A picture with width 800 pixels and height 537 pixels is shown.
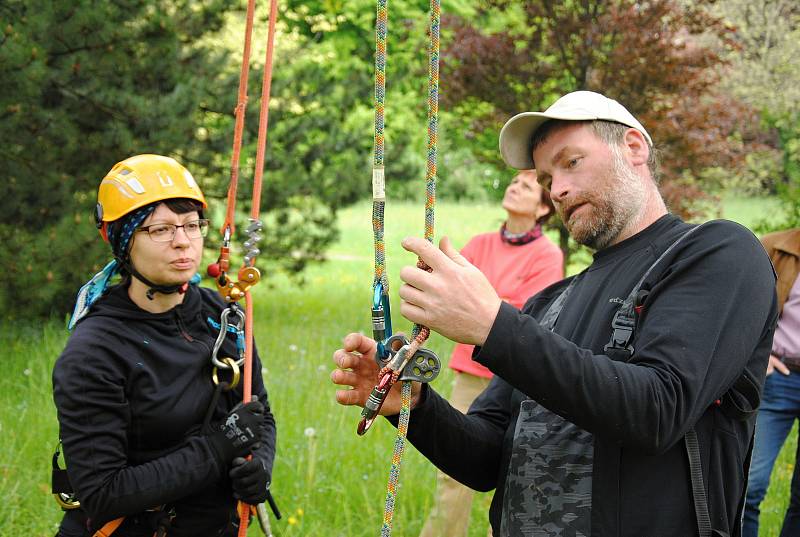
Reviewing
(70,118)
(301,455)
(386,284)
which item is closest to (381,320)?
(386,284)

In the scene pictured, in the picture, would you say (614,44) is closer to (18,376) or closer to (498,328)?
(18,376)

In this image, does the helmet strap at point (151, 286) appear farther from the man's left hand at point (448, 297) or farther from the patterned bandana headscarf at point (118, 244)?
the man's left hand at point (448, 297)

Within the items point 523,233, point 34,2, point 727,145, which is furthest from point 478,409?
point 727,145

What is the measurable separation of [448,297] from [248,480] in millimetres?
1331

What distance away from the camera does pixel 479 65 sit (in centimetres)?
852

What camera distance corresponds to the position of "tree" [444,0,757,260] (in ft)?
25.9

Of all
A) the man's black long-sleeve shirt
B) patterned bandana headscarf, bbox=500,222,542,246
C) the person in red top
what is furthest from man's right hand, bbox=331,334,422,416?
patterned bandana headscarf, bbox=500,222,542,246

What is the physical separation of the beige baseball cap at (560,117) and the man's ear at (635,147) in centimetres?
2

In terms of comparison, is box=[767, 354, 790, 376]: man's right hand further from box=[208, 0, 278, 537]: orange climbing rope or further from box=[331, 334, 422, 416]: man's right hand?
box=[331, 334, 422, 416]: man's right hand

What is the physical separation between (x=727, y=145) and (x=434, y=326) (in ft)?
27.8

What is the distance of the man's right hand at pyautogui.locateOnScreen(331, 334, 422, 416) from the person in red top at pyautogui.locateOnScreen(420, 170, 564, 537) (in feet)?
7.15

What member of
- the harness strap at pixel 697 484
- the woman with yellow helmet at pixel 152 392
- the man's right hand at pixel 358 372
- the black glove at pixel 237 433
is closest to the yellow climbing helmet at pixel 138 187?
the woman with yellow helmet at pixel 152 392

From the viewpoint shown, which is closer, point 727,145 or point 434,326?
point 434,326

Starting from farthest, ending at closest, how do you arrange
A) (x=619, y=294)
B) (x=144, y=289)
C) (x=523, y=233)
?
(x=523, y=233) → (x=144, y=289) → (x=619, y=294)
